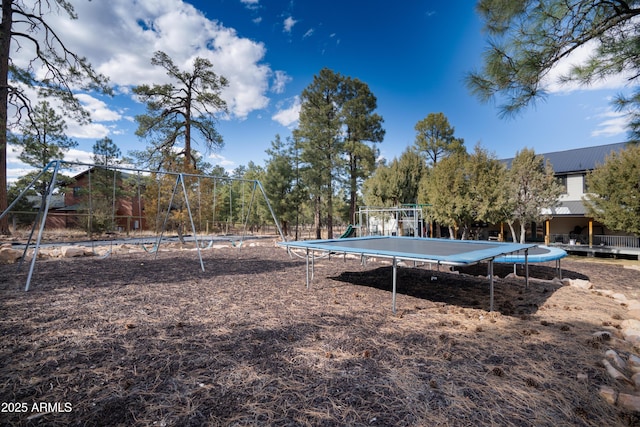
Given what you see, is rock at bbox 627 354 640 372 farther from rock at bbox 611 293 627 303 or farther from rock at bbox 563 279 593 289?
rock at bbox 563 279 593 289

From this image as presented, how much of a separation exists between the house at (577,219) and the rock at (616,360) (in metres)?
14.4

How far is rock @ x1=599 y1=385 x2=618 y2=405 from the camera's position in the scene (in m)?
1.62

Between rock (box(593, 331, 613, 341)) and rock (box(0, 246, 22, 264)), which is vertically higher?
rock (box(0, 246, 22, 264))

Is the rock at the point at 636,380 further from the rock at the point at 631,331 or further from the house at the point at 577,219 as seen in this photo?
the house at the point at 577,219

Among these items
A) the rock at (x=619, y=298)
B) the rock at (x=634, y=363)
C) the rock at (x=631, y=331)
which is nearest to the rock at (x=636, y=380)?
the rock at (x=634, y=363)

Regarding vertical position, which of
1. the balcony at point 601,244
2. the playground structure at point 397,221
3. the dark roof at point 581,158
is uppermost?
the dark roof at point 581,158

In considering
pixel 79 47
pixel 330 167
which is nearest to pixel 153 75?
pixel 79 47

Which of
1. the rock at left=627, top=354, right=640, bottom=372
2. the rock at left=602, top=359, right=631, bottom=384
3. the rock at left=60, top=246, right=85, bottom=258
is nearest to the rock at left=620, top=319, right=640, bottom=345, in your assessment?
the rock at left=627, top=354, right=640, bottom=372

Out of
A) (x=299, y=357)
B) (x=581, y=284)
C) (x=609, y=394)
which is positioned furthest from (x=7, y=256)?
(x=581, y=284)

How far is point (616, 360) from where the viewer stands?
2049 mm

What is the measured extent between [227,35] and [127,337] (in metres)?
10.7

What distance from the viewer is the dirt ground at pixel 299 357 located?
1.54 m

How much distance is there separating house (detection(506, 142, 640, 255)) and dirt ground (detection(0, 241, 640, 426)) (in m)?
12.8

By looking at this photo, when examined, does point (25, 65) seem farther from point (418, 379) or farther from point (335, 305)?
point (418, 379)
